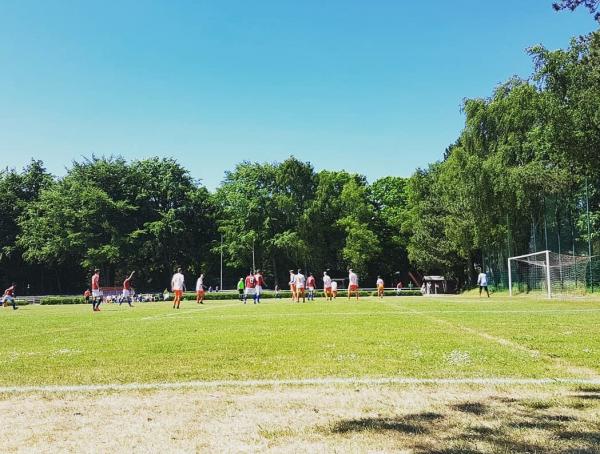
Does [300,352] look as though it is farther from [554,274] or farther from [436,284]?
[436,284]

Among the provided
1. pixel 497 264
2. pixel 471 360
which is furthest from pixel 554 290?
pixel 471 360

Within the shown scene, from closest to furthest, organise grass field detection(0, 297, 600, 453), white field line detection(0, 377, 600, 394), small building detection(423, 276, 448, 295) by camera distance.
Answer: grass field detection(0, 297, 600, 453)
white field line detection(0, 377, 600, 394)
small building detection(423, 276, 448, 295)

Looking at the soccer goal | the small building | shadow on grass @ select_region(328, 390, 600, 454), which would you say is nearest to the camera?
shadow on grass @ select_region(328, 390, 600, 454)

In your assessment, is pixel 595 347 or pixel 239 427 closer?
pixel 239 427

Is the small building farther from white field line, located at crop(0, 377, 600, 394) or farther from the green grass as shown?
white field line, located at crop(0, 377, 600, 394)

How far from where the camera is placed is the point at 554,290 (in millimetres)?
36156

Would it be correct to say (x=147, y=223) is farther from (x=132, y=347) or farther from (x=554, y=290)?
(x=132, y=347)

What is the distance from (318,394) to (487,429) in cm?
209

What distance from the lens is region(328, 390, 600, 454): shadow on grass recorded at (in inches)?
168

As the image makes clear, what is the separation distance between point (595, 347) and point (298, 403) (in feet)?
20.8

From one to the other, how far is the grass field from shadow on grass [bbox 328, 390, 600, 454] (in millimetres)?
15

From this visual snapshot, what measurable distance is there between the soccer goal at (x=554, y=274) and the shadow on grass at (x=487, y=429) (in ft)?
94.1

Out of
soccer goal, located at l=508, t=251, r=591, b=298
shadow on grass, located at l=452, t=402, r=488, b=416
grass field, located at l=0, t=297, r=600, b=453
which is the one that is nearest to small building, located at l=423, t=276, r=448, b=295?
soccer goal, located at l=508, t=251, r=591, b=298

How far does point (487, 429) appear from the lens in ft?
15.6
